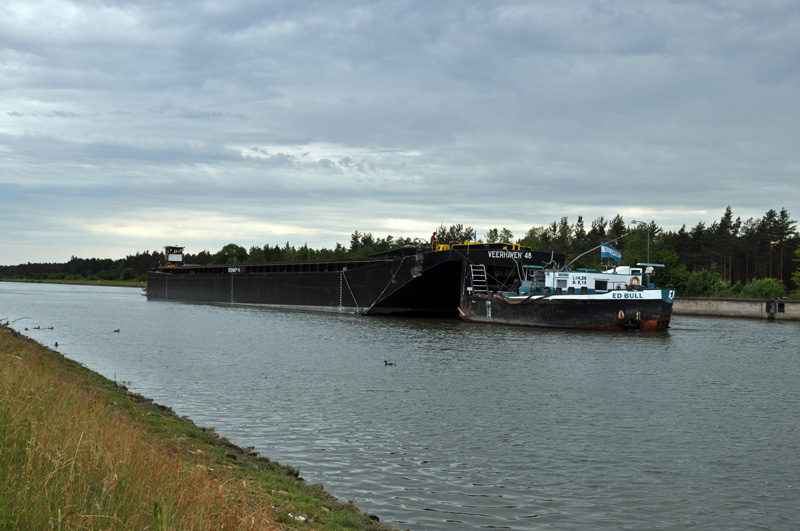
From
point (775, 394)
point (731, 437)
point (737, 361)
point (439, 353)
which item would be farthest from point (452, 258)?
point (731, 437)

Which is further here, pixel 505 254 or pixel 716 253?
pixel 716 253

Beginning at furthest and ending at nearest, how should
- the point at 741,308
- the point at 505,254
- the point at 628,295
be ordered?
the point at 741,308
the point at 505,254
the point at 628,295

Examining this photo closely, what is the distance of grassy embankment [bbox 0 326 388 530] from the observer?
14.8 ft

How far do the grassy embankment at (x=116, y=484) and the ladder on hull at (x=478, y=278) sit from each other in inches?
1304

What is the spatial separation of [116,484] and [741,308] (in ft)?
191

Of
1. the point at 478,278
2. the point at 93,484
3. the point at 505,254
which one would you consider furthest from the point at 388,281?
the point at 93,484

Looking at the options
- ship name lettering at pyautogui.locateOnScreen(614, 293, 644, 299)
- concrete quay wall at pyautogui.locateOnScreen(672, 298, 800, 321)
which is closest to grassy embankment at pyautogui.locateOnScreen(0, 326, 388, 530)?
ship name lettering at pyautogui.locateOnScreen(614, 293, 644, 299)

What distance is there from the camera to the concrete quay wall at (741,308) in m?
51.7

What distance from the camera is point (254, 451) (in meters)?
11.0

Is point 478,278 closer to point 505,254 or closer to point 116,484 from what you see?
point 505,254

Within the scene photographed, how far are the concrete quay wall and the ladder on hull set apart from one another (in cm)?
2633

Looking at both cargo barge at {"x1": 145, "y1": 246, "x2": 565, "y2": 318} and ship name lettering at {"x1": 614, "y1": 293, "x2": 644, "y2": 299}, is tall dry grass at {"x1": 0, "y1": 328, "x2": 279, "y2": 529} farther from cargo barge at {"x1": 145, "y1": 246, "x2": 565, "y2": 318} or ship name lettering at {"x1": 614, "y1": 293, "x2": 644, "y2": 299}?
cargo barge at {"x1": 145, "y1": 246, "x2": 565, "y2": 318}

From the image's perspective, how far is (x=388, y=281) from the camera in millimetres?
46125

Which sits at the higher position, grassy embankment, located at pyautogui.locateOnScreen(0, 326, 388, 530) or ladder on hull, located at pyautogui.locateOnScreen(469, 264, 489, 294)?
ladder on hull, located at pyautogui.locateOnScreen(469, 264, 489, 294)
